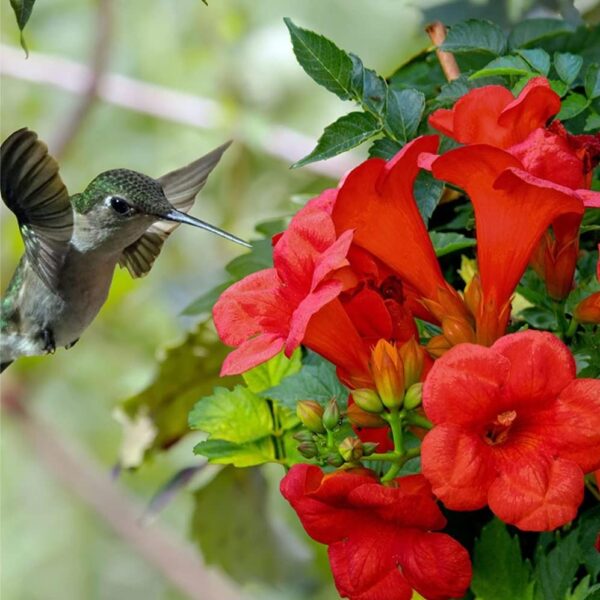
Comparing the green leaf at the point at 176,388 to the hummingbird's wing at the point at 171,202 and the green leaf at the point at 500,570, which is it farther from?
the green leaf at the point at 500,570

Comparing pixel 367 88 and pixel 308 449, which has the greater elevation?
pixel 367 88

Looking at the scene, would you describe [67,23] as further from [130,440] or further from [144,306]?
[130,440]

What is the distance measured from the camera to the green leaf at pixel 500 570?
3.52ft

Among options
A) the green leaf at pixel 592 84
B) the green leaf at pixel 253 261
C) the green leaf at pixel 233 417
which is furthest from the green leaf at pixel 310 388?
the green leaf at pixel 592 84

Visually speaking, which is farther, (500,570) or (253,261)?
(253,261)

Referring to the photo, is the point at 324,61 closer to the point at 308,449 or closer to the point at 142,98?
the point at 308,449

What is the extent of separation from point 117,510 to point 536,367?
2.39m

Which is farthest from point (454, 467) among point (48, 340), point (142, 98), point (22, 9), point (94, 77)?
point (142, 98)

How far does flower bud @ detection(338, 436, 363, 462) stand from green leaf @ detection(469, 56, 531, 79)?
359 mm

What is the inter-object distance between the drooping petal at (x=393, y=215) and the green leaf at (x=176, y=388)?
660 mm

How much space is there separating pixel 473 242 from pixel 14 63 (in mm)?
2091

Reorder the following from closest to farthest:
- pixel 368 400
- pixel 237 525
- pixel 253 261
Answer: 1. pixel 368 400
2. pixel 253 261
3. pixel 237 525

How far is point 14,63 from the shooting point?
9.71 ft

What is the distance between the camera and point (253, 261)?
140 cm
